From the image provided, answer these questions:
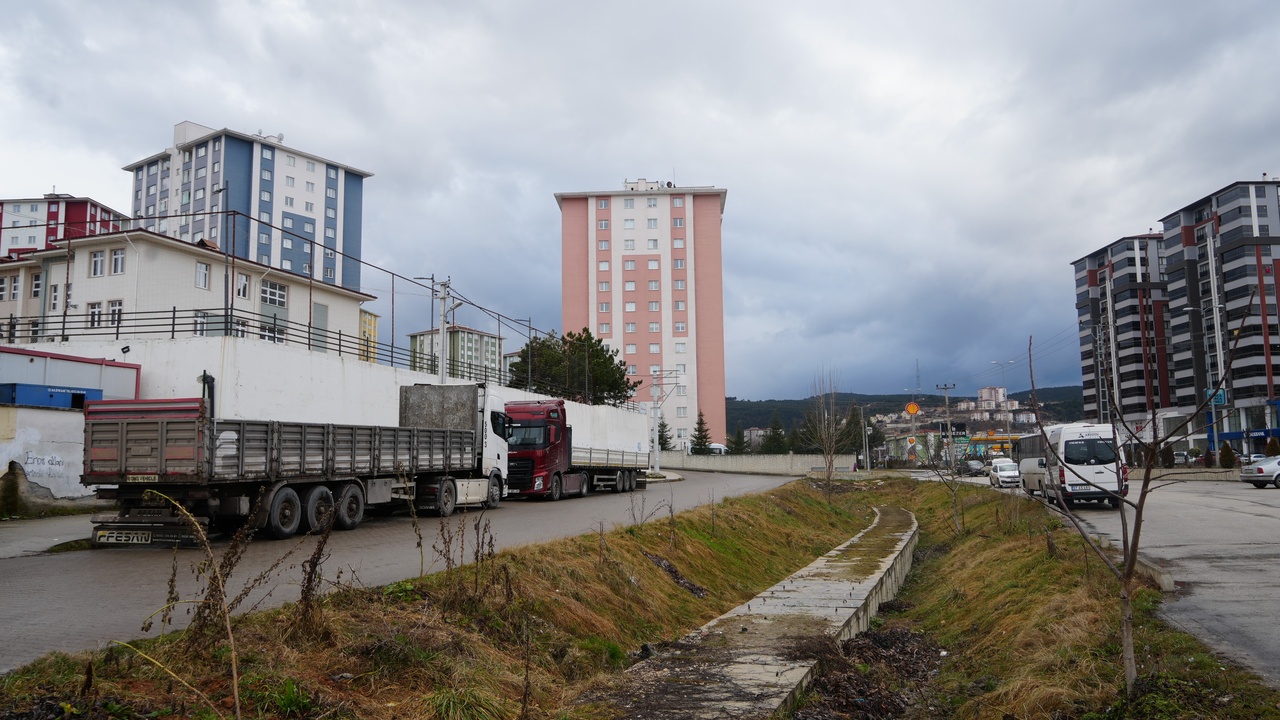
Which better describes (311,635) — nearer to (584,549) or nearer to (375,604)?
(375,604)

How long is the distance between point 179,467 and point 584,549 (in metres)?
6.75

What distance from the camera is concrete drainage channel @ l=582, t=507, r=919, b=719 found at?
265 inches

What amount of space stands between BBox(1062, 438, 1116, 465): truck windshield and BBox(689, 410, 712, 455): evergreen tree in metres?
59.1

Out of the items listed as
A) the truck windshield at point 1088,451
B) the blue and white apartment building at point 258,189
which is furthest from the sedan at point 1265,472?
the blue and white apartment building at point 258,189

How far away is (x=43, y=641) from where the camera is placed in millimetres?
6797

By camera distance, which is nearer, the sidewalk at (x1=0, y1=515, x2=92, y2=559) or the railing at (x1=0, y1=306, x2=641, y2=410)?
the sidewalk at (x1=0, y1=515, x2=92, y2=559)

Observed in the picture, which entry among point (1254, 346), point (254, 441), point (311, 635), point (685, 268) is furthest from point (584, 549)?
point (1254, 346)

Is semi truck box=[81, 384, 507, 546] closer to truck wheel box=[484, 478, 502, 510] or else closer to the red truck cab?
truck wheel box=[484, 478, 502, 510]

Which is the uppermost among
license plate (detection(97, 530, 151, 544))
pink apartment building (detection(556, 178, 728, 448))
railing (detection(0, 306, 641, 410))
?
pink apartment building (detection(556, 178, 728, 448))

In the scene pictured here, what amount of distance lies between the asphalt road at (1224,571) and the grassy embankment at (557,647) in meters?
0.37

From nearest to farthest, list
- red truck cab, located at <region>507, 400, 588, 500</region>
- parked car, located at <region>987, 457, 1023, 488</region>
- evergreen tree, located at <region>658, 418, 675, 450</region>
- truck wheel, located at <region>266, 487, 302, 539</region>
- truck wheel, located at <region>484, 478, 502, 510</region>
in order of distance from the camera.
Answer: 1. truck wheel, located at <region>266, 487, 302, 539</region>
2. truck wheel, located at <region>484, 478, 502, 510</region>
3. red truck cab, located at <region>507, 400, 588, 500</region>
4. parked car, located at <region>987, 457, 1023, 488</region>
5. evergreen tree, located at <region>658, 418, 675, 450</region>

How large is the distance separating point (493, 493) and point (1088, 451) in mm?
16436

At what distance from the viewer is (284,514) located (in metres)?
15.1

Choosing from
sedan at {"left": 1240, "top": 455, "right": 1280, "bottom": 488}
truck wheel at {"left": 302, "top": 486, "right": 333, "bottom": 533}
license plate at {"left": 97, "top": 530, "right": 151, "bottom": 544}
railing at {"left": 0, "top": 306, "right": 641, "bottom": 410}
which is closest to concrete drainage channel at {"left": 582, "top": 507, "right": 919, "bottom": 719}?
truck wheel at {"left": 302, "top": 486, "right": 333, "bottom": 533}
